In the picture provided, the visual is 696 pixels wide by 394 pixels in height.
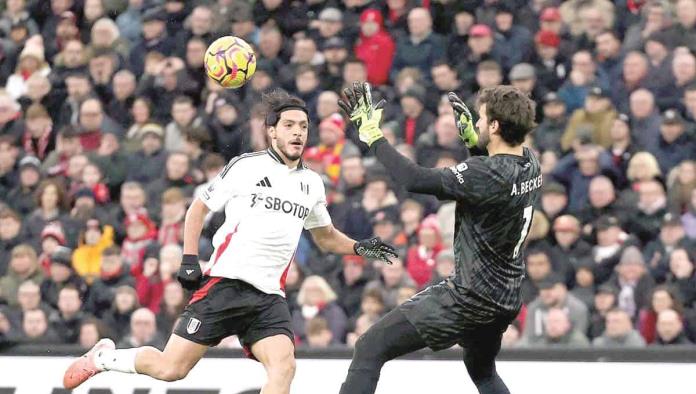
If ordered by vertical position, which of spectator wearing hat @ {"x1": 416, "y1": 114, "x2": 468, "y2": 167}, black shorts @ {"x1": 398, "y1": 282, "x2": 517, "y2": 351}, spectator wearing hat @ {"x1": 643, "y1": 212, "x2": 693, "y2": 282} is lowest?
spectator wearing hat @ {"x1": 643, "y1": 212, "x2": 693, "y2": 282}

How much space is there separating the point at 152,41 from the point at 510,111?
936 cm

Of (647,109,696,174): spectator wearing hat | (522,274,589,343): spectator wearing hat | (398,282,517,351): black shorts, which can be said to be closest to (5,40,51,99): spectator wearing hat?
(647,109,696,174): spectator wearing hat

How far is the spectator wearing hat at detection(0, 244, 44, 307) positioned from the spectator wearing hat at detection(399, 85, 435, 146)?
143 inches

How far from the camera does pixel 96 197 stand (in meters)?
16.6

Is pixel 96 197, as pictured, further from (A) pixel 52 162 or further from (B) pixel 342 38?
(B) pixel 342 38

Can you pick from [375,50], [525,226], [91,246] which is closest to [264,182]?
[525,226]

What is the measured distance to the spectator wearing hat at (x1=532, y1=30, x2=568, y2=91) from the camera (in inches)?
620

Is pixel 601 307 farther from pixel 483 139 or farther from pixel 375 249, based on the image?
pixel 483 139

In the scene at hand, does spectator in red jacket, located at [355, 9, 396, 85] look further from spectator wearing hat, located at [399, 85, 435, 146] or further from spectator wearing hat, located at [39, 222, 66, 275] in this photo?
spectator wearing hat, located at [39, 222, 66, 275]

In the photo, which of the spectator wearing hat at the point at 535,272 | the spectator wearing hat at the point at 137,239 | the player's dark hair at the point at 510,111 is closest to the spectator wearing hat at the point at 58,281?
the spectator wearing hat at the point at 137,239

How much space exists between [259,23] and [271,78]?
105 centimetres

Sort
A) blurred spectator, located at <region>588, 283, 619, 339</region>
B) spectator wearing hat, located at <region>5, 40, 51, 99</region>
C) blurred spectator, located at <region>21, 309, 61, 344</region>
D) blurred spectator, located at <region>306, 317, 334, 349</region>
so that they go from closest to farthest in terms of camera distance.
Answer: blurred spectator, located at <region>588, 283, 619, 339</region> → blurred spectator, located at <region>306, 317, 334, 349</region> → blurred spectator, located at <region>21, 309, 61, 344</region> → spectator wearing hat, located at <region>5, 40, 51, 99</region>

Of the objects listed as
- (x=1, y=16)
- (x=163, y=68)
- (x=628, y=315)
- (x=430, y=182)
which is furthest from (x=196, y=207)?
(x=1, y=16)

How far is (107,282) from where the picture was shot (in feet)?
50.9
